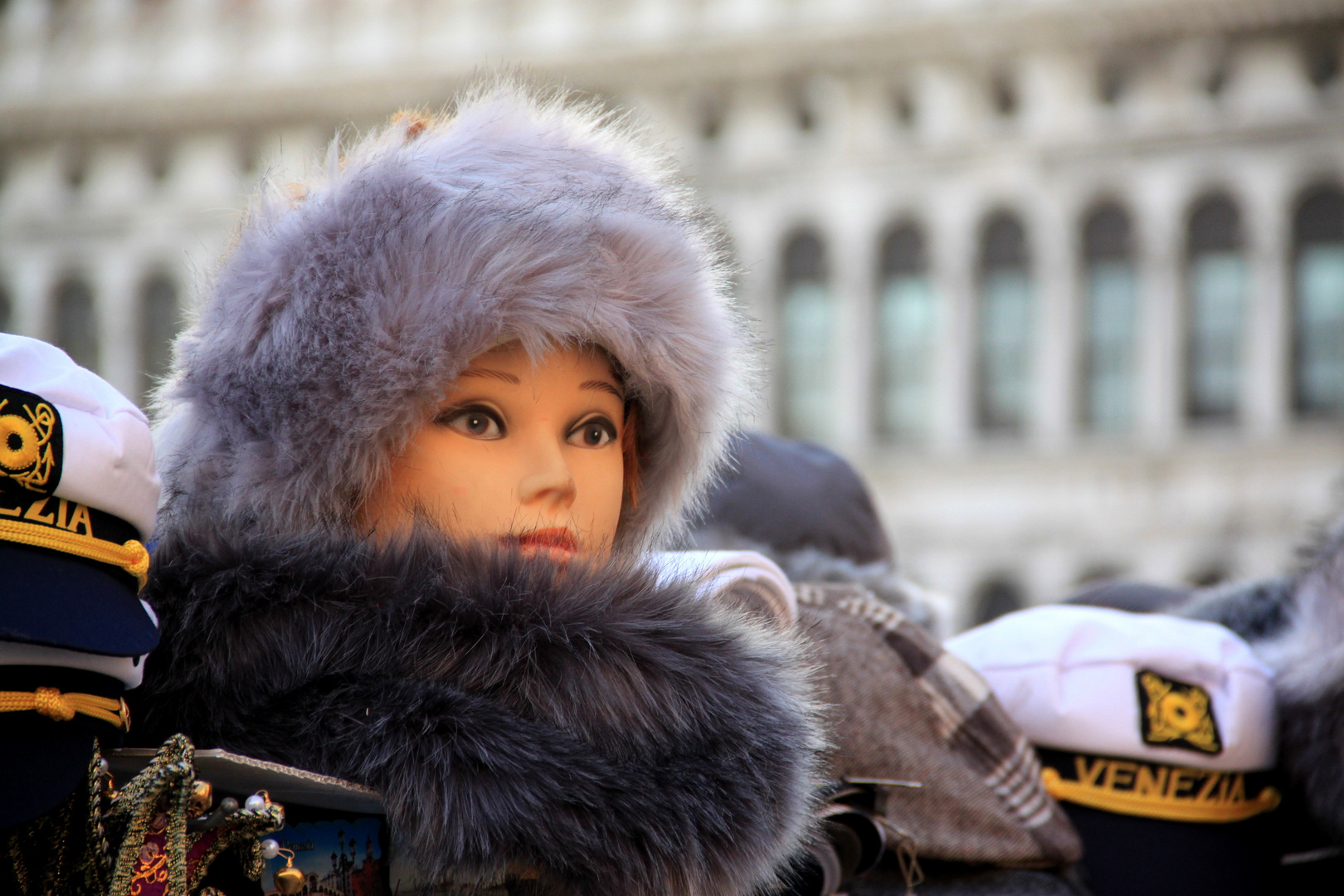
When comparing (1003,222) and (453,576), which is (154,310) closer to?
(1003,222)

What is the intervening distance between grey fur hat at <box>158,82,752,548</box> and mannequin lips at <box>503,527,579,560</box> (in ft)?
0.46

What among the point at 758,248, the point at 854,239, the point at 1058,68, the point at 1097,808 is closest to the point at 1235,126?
the point at 1058,68

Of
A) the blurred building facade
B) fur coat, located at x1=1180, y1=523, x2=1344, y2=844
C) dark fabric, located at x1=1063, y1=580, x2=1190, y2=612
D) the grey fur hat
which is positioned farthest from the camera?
the blurred building facade

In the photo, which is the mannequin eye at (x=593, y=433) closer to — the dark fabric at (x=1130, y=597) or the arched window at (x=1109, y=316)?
the dark fabric at (x=1130, y=597)

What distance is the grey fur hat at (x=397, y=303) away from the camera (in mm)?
1308

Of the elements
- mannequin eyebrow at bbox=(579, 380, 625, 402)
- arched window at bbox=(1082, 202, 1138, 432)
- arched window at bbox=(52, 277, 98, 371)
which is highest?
mannequin eyebrow at bbox=(579, 380, 625, 402)

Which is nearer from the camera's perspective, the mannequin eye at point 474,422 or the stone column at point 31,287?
the mannequin eye at point 474,422

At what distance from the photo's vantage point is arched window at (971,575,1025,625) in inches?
595

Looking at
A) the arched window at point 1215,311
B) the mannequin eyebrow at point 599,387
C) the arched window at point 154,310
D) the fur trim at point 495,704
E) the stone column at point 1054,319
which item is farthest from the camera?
the arched window at point 154,310

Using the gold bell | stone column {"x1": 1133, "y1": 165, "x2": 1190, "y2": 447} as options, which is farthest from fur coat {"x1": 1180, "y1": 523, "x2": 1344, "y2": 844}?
stone column {"x1": 1133, "y1": 165, "x2": 1190, "y2": 447}

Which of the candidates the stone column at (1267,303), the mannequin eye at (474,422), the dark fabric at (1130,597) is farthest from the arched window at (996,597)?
the mannequin eye at (474,422)

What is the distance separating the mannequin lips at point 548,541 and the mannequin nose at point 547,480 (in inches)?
1.2

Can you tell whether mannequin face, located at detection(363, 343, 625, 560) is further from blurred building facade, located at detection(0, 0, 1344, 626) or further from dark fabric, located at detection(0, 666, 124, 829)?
blurred building facade, located at detection(0, 0, 1344, 626)

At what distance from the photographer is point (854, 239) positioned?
15844 millimetres
